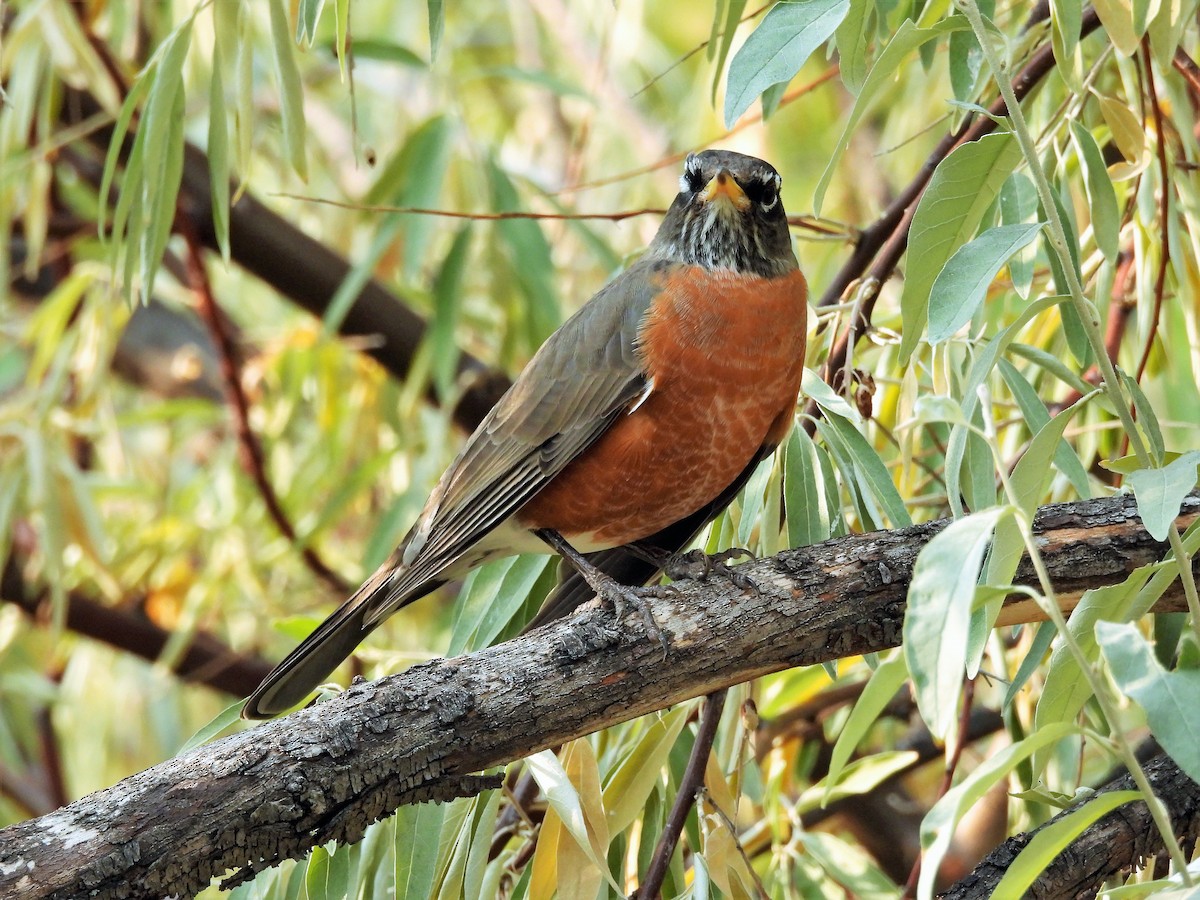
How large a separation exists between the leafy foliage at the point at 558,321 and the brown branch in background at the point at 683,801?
53 mm

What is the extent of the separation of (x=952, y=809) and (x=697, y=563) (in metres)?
1.36

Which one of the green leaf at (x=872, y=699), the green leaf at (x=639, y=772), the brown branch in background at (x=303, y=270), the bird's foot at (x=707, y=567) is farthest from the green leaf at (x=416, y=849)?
the brown branch in background at (x=303, y=270)

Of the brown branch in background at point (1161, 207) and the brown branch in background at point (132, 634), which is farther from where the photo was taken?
the brown branch in background at point (132, 634)

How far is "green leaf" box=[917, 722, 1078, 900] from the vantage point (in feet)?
4.00

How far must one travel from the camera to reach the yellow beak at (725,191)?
287cm

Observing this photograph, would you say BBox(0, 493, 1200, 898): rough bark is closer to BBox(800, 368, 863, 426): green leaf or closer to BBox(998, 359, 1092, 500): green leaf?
BBox(998, 359, 1092, 500): green leaf

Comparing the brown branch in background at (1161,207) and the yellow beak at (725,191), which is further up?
the yellow beak at (725,191)

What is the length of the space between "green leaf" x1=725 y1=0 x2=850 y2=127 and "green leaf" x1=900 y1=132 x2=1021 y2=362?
223mm

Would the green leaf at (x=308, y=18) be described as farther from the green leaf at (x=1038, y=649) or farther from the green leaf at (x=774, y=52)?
the green leaf at (x=1038, y=649)

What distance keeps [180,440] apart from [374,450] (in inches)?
37.8

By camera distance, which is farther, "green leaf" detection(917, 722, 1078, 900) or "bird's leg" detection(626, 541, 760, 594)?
"bird's leg" detection(626, 541, 760, 594)

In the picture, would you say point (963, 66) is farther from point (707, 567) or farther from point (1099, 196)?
point (707, 567)

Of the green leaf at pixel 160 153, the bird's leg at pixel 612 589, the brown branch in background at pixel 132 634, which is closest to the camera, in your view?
the bird's leg at pixel 612 589

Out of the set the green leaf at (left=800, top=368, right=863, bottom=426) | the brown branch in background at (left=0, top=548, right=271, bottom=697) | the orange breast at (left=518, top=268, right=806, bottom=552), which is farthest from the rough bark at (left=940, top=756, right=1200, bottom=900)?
the brown branch in background at (left=0, top=548, right=271, bottom=697)
